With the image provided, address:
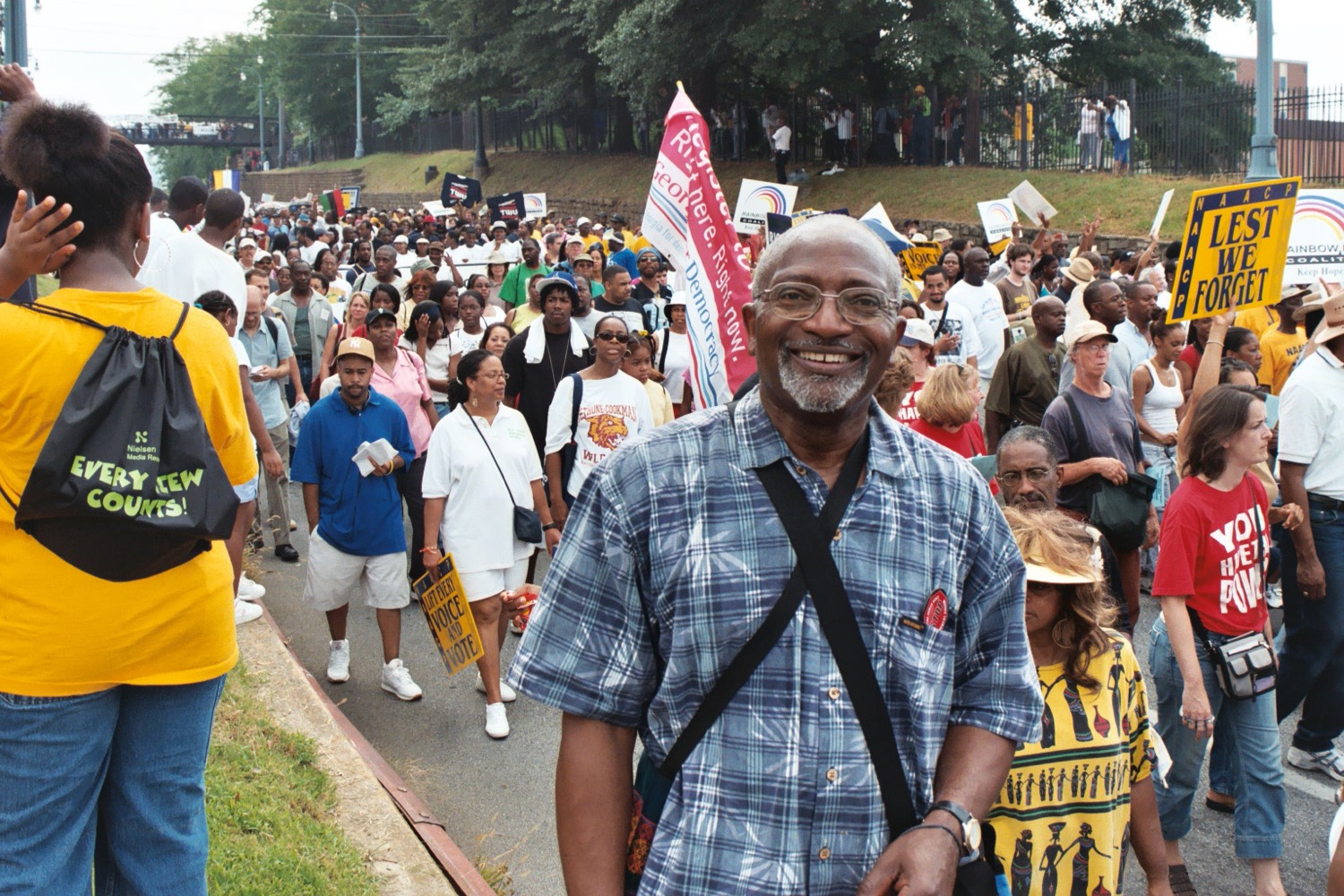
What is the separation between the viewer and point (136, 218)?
304 cm

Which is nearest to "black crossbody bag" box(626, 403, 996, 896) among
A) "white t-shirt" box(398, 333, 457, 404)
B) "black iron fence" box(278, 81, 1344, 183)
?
"white t-shirt" box(398, 333, 457, 404)

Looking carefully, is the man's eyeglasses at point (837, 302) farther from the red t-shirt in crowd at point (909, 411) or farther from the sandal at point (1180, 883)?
the red t-shirt in crowd at point (909, 411)

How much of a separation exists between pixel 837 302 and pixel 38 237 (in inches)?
68.4

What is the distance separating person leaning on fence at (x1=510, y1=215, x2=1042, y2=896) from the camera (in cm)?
206

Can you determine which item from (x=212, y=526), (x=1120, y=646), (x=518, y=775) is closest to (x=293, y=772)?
(x=518, y=775)

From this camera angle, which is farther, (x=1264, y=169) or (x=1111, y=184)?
(x=1111, y=184)

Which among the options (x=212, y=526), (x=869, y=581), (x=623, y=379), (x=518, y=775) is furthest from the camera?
(x=623, y=379)

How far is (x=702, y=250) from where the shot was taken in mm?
6781

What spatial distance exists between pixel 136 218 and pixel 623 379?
5032 millimetres

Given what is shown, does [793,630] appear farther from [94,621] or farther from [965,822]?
[94,621]

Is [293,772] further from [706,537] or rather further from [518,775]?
[706,537]

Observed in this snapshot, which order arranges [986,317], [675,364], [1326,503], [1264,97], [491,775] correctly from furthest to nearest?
1. [1264,97]
2. [986,317]
3. [675,364]
4. [491,775]
5. [1326,503]

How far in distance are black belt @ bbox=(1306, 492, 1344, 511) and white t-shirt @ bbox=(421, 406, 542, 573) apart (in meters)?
3.80

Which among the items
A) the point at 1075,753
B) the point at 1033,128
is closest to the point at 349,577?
the point at 1075,753
